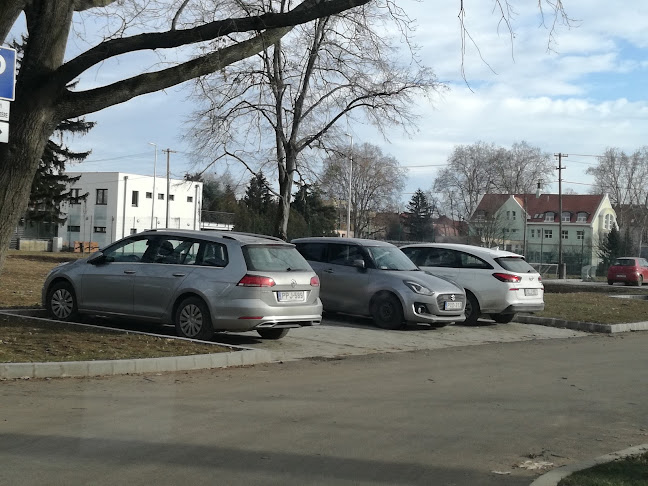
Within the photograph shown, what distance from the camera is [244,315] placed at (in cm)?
1135

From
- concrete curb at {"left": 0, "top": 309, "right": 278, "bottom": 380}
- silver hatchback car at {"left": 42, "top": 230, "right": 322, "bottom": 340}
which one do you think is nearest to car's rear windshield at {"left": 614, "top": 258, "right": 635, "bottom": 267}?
silver hatchback car at {"left": 42, "top": 230, "right": 322, "bottom": 340}

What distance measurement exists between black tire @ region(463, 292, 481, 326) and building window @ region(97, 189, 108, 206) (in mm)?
67254

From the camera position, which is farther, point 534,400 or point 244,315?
point 244,315

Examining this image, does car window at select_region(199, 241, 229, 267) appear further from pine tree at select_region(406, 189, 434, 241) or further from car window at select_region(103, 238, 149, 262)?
pine tree at select_region(406, 189, 434, 241)

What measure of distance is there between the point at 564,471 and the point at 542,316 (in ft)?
45.0

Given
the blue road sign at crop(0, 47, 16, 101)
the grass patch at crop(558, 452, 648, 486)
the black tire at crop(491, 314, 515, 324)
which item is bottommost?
the grass patch at crop(558, 452, 648, 486)

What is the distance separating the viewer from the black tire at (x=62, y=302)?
13195mm

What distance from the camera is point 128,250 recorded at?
505 inches

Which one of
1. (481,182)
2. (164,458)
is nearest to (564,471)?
(164,458)

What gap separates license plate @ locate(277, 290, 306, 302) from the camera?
38.4 ft

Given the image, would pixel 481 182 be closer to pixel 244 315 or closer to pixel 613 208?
pixel 613 208

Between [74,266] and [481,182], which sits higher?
[481,182]

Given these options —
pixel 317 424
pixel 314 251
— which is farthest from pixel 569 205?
pixel 317 424

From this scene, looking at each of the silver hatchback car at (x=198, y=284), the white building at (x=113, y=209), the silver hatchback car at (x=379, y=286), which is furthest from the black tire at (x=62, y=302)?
the white building at (x=113, y=209)
